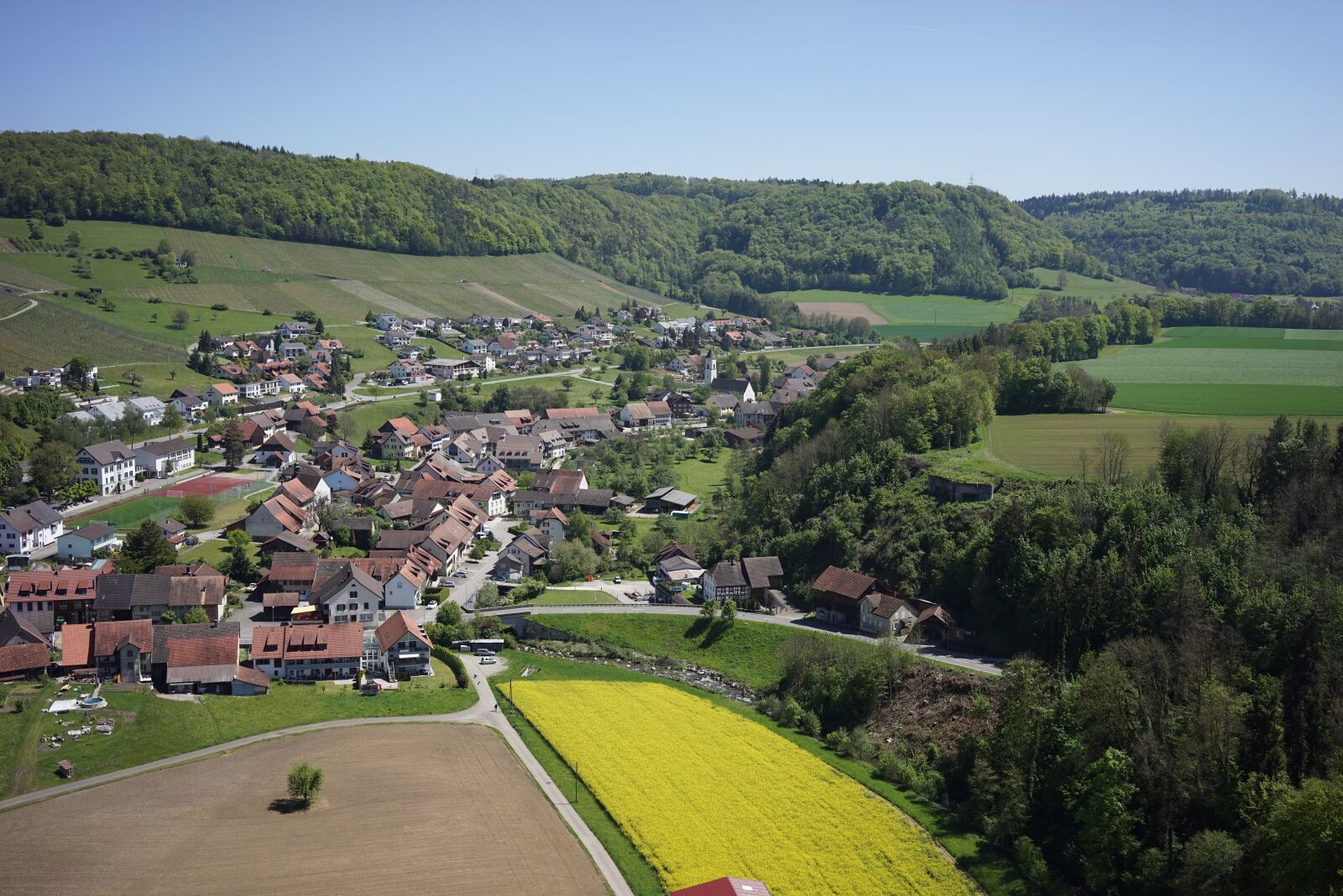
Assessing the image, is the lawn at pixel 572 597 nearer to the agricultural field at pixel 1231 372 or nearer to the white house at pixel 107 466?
the white house at pixel 107 466

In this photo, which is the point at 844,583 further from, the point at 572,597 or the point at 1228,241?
the point at 1228,241

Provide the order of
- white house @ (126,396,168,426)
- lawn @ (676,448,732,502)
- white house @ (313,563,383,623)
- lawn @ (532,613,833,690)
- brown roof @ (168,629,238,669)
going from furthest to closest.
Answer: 1. white house @ (126,396,168,426)
2. lawn @ (676,448,732,502)
3. white house @ (313,563,383,623)
4. lawn @ (532,613,833,690)
5. brown roof @ (168,629,238,669)

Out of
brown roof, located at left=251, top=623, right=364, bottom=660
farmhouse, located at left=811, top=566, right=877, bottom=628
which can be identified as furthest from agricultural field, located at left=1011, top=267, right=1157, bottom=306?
brown roof, located at left=251, top=623, right=364, bottom=660

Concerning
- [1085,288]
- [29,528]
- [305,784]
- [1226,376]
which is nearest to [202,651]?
[305,784]

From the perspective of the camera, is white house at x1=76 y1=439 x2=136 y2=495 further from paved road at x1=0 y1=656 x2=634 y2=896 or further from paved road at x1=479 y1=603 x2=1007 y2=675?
paved road at x1=0 y1=656 x2=634 y2=896

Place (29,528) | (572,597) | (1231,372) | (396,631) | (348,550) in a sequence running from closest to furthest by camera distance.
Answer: (396,631), (572,597), (29,528), (348,550), (1231,372)

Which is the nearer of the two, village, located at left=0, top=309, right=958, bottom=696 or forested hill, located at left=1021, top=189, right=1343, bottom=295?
village, located at left=0, top=309, right=958, bottom=696
